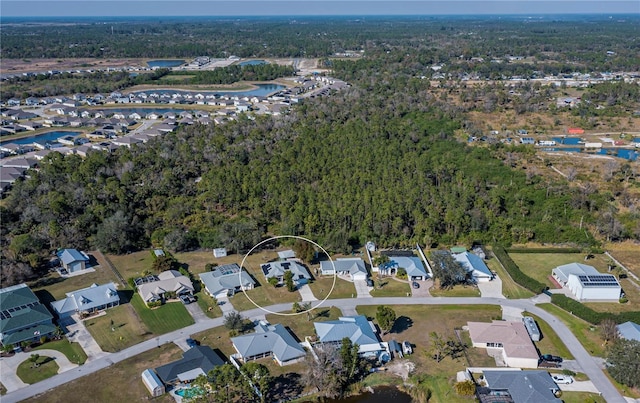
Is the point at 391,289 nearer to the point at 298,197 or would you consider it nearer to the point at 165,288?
the point at 298,197

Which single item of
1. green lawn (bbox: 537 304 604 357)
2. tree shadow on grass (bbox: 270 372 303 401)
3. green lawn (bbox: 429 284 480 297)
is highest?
green lawn (bbox: 429 284 480 297)

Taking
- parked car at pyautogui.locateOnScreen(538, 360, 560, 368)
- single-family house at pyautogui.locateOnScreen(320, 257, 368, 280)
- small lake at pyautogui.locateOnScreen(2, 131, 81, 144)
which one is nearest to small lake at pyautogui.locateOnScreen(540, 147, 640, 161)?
single-family house at pyautogui.locateOnScreen(320, 257, 368, 280)

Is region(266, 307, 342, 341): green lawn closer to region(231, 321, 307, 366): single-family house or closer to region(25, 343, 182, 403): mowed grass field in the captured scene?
region(231, 321, 307, 366): single-family house

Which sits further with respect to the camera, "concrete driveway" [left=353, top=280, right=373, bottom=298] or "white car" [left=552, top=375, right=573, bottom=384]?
"concrete driveway" [left=353, top=280, right=373, bottom=298]

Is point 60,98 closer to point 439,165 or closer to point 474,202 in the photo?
point 439,165

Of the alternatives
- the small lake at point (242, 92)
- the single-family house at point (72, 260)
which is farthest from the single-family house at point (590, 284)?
the small lake at point (242, 92)

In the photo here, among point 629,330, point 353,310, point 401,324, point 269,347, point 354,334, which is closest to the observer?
point 269,347

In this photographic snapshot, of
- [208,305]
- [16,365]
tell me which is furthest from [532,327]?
[16,365]
